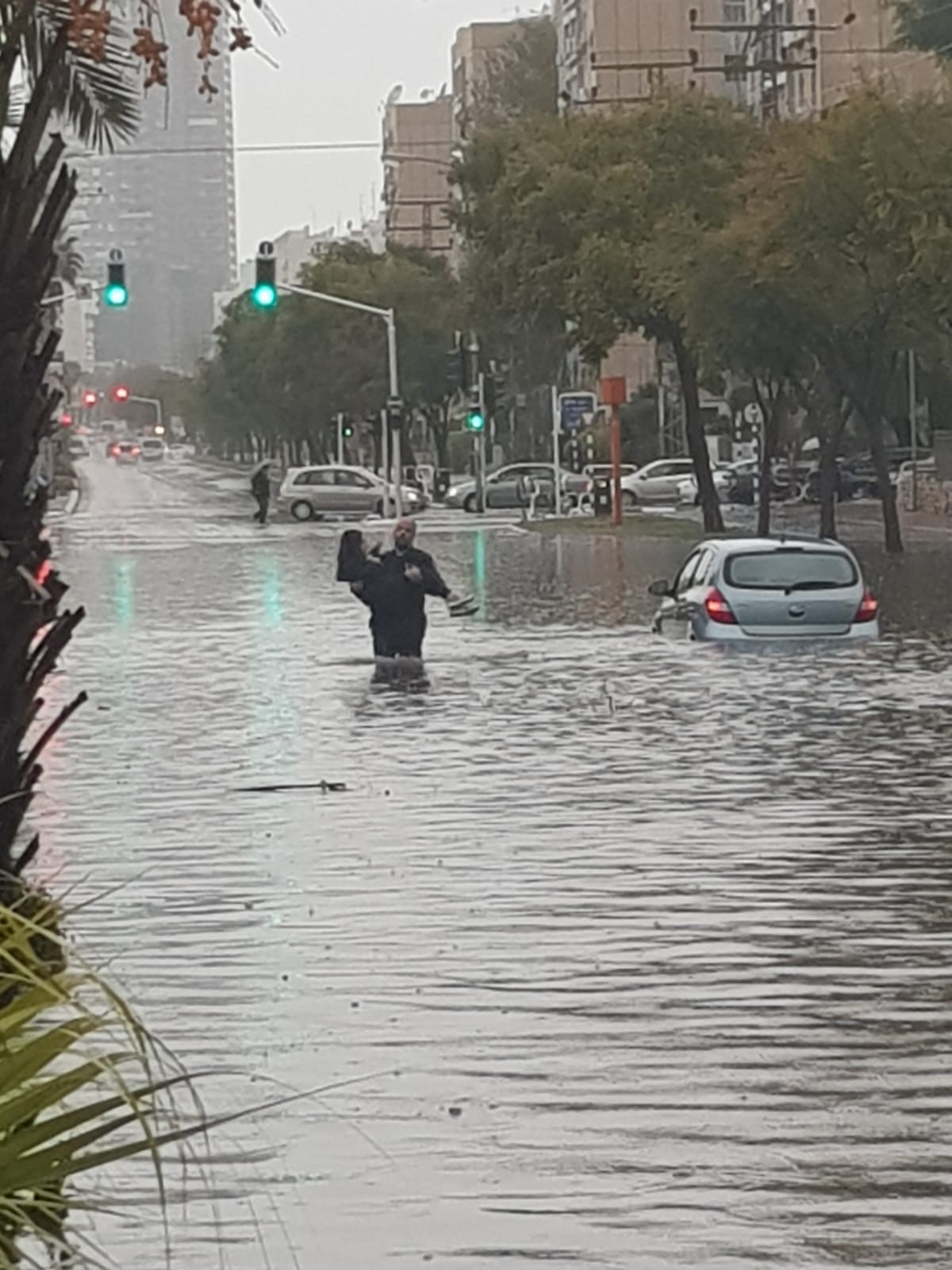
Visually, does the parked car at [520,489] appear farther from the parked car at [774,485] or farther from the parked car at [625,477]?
the parked car at [774,485]

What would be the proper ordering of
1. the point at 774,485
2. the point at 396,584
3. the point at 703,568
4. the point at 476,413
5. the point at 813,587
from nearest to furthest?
the point at 396,584 → the point at 813,587 → the point at 703,568 → the point at 476,413 → the point at 774,485

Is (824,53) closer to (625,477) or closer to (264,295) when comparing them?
(625,477)

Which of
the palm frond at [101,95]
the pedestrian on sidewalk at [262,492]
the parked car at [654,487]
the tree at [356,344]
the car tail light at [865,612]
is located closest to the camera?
the palm frond at [101,95]

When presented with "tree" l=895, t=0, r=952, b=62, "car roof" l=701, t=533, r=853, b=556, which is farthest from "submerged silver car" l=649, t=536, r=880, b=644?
"tree" l=895, t=0, r=952, b=62

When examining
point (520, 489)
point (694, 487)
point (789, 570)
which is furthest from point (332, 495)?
point (789, 570)

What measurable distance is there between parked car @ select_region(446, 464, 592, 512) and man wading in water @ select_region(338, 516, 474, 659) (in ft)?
187

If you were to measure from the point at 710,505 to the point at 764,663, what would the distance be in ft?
122

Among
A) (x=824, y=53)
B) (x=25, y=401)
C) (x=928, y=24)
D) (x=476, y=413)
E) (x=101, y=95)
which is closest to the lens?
(x=25, y=401)

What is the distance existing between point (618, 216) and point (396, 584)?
33577mm

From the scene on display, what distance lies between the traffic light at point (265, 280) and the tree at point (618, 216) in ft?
19.4

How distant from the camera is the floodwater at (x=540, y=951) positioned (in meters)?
7.77

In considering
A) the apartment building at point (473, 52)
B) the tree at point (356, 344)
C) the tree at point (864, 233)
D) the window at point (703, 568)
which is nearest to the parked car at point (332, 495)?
the tree at point (356, 344)

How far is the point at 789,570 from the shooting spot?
28.9 meters

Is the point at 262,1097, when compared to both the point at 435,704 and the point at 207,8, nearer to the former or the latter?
the point at 207,8
